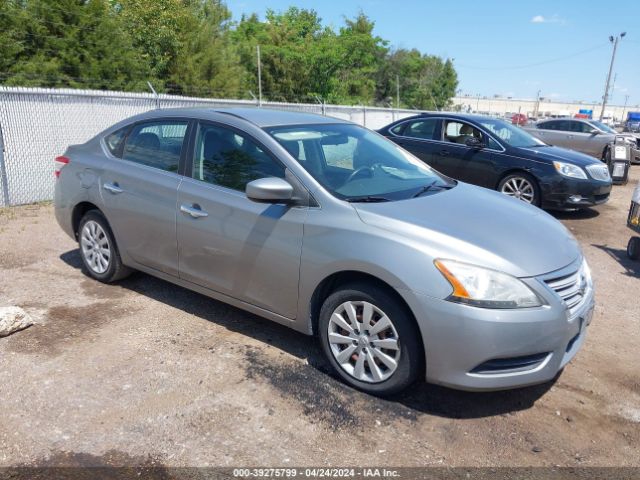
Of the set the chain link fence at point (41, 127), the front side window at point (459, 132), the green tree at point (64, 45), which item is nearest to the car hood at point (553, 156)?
the front side window at point (459, 132)

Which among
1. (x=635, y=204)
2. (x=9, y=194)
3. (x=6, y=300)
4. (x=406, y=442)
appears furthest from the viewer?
(x=9, y=194)

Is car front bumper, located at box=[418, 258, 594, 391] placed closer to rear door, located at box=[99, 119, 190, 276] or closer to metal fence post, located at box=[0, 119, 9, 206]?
rear door, located at box=[99, 119, 190, 276]

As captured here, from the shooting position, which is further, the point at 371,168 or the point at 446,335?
the point at 371,168

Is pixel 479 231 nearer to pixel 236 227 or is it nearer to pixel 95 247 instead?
pixel 236 227

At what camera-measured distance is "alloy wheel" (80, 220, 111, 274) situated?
5.04 meters

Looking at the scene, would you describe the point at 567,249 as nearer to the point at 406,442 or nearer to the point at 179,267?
the point at 406,442

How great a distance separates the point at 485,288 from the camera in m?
3.01

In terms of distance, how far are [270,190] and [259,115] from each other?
1.06 metres

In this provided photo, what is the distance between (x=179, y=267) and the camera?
434cm

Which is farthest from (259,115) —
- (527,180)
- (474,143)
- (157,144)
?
(527,180)

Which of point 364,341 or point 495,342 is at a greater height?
point 495,342

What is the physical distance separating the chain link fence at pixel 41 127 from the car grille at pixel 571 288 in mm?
8119

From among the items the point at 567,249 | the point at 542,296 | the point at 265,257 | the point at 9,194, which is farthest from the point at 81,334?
the point at 9,194

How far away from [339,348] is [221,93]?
1053 inches
